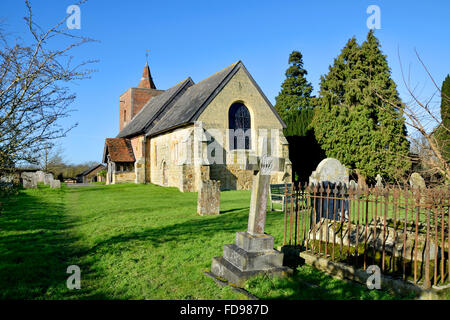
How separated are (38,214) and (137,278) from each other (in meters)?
7.91

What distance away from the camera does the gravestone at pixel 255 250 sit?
4777 millimetres

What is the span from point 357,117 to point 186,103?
12.3 metres

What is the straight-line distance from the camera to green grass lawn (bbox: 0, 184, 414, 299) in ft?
14.5

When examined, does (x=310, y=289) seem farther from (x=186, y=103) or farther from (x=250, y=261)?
(x=186, y=103)

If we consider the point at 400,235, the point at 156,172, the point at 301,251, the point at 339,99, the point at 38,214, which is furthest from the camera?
the point at 156,172

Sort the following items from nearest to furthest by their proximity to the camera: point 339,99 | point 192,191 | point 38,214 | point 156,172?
point 38,214 < point 192,191 < point 339,99 < point 156,172

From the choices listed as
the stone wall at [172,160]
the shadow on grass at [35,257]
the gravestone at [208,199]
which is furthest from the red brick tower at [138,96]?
the gravestone at [208,199]

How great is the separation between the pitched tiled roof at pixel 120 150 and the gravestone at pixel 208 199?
1882 centimetres

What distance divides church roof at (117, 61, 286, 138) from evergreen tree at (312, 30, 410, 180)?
12.3 ft

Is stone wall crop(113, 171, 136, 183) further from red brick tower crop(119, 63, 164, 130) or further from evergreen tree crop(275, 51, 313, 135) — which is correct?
evergreen tree crop(275, 51, 313, 135)

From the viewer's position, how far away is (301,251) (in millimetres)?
6102

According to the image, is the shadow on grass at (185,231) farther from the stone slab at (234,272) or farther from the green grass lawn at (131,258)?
the stone slab at (234,272)
